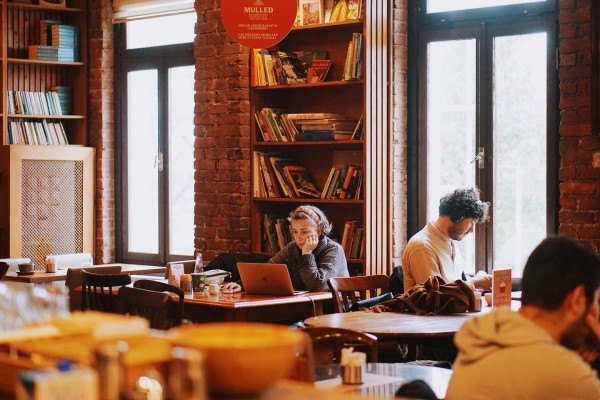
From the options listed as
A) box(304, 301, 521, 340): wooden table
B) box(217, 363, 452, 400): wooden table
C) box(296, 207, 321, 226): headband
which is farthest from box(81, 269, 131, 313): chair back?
box(217, 363, 452, 400): wooden table

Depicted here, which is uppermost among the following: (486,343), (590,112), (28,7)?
(28,7)

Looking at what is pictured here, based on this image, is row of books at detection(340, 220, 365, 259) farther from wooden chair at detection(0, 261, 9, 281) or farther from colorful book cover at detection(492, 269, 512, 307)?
wooden chair at detection(0, 261, 9, 281)

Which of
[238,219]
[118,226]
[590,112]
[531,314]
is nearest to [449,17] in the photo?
[590,112]

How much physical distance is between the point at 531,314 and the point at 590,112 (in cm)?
358

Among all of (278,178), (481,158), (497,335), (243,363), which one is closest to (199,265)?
(278,178)

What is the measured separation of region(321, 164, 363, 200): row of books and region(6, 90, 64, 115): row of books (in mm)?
3043

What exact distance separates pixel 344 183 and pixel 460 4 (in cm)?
152

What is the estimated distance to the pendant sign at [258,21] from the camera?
19.9 ft

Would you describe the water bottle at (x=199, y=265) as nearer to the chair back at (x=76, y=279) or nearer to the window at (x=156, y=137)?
the chair back at (x=76, y=279)

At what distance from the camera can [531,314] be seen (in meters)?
2.72

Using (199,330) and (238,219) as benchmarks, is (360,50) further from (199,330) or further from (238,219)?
(199,330)

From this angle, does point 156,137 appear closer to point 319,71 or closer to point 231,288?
point 319,71

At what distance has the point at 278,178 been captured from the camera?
23.9 feet

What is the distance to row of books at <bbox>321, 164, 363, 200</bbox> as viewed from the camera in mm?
6852
